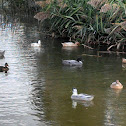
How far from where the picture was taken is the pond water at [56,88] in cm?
1209

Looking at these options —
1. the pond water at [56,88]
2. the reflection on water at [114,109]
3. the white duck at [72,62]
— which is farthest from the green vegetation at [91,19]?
the reflection on water at [114,109]

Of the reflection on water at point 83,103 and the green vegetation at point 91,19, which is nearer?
the reflection on water at point 83,103

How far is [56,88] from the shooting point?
49.2 feet

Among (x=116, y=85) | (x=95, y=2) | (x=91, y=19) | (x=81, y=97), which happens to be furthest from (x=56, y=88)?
(x=91, y=19)

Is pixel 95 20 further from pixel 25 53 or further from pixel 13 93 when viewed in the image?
pixel 13 93

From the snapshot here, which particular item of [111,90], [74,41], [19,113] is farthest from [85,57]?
[19,113]

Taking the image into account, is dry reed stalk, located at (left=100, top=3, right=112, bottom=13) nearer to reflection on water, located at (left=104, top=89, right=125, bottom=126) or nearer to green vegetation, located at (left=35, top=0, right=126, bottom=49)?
green vegetation, located at (left=35, top=0, right=126, bottom=49)

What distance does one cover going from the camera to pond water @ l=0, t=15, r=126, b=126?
1209 centimetres

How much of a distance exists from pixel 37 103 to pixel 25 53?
838cm

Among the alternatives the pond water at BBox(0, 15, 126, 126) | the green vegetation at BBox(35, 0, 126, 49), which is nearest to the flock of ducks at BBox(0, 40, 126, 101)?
the pond water at BBox(0, 15, 126, 126)

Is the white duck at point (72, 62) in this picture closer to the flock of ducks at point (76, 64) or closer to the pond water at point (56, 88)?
the flock of ducks at point (76, 64)

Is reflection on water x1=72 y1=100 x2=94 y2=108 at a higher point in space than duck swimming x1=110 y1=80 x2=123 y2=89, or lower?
lower

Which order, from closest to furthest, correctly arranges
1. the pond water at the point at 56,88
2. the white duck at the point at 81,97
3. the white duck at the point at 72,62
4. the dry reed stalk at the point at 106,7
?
1. the pond water at the point at 56,88
2. the white duck at the point at 81,97
3. the white duck at the point at 72,62
4. the dry reed stalk at the point at 106,7

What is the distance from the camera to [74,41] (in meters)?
25.3
